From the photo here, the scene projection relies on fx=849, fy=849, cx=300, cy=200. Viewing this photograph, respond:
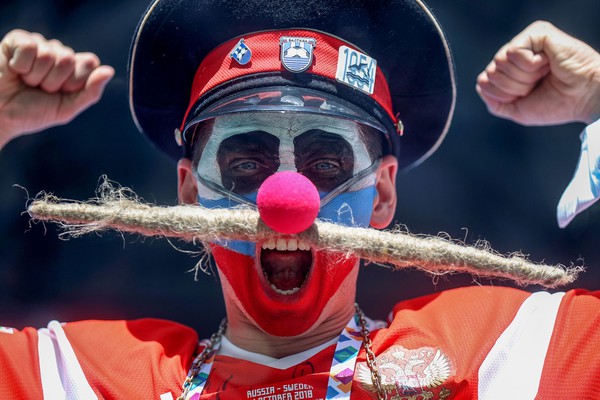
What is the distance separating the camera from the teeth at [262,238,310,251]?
1873 millimetres

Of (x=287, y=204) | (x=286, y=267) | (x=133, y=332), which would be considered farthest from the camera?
(x=133, y=332)

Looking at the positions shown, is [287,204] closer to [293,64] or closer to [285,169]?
[285,169]

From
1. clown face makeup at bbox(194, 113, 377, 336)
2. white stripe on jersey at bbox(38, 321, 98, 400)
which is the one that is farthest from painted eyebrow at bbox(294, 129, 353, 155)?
white stripe on jersey at bbox(38, 321, 98, 400)

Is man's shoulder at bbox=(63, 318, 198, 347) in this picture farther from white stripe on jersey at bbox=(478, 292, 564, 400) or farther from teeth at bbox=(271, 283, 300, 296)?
white stripe on jersey at bbox=(478, 292, 564, 400)

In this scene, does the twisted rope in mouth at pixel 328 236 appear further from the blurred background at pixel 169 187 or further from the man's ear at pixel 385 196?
the blurred background at pixel 169 187

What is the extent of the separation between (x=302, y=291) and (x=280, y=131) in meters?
0.38

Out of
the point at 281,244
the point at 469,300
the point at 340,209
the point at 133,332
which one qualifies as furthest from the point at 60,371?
the point at 469,300

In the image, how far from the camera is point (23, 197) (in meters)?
2.78

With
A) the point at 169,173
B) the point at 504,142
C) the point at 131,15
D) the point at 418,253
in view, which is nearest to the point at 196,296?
the point at 169,173

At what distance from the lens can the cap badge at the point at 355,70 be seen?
2.07m

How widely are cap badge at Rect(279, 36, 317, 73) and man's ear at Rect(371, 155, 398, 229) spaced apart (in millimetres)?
365

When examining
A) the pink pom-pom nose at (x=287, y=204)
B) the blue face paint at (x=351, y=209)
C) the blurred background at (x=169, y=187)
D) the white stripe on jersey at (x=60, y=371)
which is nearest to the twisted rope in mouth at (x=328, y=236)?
the pink pom-pom nose at (x=287, y=204)

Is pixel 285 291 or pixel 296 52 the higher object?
pixel 296 52

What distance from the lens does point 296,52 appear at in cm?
205
